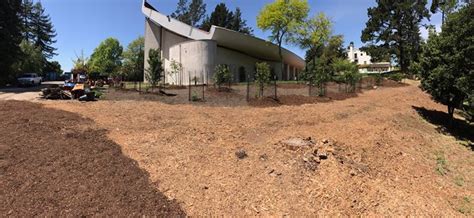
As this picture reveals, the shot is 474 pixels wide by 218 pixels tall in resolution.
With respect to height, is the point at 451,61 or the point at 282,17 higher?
the point at 282,17

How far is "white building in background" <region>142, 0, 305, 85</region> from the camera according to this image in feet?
99.1

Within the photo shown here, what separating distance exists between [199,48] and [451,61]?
2003cm

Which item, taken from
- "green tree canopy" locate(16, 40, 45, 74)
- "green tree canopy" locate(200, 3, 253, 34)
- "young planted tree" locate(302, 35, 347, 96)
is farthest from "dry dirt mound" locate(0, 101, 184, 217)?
"green tree canopy" locate(200, 3, 253, 34)

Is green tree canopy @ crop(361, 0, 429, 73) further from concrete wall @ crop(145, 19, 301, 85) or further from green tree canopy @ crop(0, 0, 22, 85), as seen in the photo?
green tree canopy @ crop(0, 0, 22, 85)

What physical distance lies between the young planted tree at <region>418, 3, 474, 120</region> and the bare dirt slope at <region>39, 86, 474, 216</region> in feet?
11.2

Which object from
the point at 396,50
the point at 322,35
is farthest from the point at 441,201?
the point at 396,50

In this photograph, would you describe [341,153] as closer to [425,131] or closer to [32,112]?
[425,131]

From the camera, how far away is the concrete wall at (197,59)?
30.1 m

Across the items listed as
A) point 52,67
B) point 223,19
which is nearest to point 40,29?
point 52,67

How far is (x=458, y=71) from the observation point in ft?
48.4

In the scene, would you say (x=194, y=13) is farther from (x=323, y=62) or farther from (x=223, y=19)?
(x=323, y=62)

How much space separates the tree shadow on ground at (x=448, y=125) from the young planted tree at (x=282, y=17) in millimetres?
21997

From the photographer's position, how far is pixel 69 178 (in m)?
6.11

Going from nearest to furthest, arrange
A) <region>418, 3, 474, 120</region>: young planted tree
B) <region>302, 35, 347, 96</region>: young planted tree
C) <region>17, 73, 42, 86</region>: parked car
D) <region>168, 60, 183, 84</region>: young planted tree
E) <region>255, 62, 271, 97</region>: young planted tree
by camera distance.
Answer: <region>418, 3, 474, 120</region>: young planted tree, <region>255, 62, 271, 97</region>: young planted tree, <region>302, 35, 347, 96</region>: young planted tree, <region>168, 60, 183, 84</region>: young planted tree, <region>17, 73, 42, 86</region>: parked car
